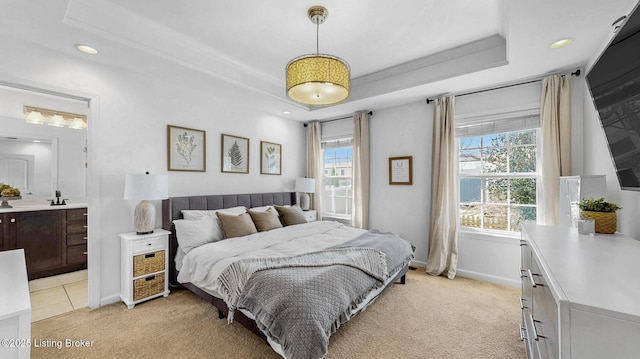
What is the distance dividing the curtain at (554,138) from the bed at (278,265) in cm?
163

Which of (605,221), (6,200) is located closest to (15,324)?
(605,221)

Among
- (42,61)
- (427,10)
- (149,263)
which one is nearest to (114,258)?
(149,263)

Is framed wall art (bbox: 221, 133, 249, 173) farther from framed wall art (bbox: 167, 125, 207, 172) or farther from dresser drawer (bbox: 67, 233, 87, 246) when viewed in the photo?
dresser drawer (bbox: 67, 233, 87, 246)

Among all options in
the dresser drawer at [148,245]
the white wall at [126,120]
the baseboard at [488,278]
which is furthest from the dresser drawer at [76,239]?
the baseboard at [488,278]

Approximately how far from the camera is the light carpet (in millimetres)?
2002

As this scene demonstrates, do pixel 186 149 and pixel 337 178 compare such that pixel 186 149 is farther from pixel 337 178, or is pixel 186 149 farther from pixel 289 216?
pixel 337 178

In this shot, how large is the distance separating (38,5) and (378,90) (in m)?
3.36

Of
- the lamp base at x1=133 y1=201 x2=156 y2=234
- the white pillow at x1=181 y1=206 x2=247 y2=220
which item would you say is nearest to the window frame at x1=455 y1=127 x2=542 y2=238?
the white pillow at x1=181 y1=206 x2=247 y2=220

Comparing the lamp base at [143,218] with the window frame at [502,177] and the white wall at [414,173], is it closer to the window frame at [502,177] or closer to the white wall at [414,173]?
the white wall at [414,173]

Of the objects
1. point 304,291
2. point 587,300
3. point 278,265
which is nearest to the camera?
point 587,300

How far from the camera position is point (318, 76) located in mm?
2086

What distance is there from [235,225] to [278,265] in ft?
4.37

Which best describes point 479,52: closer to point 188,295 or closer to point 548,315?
point 548,315

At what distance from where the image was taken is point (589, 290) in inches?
34.9
